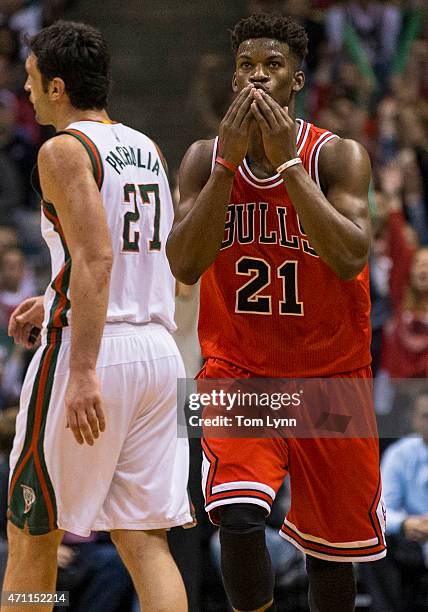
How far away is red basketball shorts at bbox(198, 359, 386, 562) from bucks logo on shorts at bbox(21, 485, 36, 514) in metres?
0.59

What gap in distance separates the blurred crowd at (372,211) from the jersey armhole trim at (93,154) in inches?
26.6

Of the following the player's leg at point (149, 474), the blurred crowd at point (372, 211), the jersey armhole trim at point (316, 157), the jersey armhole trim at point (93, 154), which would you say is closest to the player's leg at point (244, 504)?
the player's leg at point (149, 474)

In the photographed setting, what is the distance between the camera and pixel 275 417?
148 inches

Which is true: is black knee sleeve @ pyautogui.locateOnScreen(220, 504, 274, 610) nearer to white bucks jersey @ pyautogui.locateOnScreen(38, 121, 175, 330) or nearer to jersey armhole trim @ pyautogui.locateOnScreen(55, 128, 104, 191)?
white bucks jersey @ pyautogui.locateOnScreen(38, 121, 175, 330)

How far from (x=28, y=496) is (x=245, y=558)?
789 mm

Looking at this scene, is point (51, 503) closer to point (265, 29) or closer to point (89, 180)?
point (89, 180)

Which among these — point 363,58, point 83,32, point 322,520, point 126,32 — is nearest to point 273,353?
point 322,520

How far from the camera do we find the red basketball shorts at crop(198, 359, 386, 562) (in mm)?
3688

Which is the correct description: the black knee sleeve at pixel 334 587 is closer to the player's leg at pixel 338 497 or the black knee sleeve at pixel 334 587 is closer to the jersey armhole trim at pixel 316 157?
the player's leg at pixel 338 497

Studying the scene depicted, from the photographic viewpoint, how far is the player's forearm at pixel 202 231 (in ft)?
11.6

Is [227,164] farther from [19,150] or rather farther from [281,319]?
[19,150]

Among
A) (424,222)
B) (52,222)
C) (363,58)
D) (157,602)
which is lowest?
(157,602)

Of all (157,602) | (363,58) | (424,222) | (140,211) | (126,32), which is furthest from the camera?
(126,32)

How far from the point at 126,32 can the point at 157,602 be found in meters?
8.30
